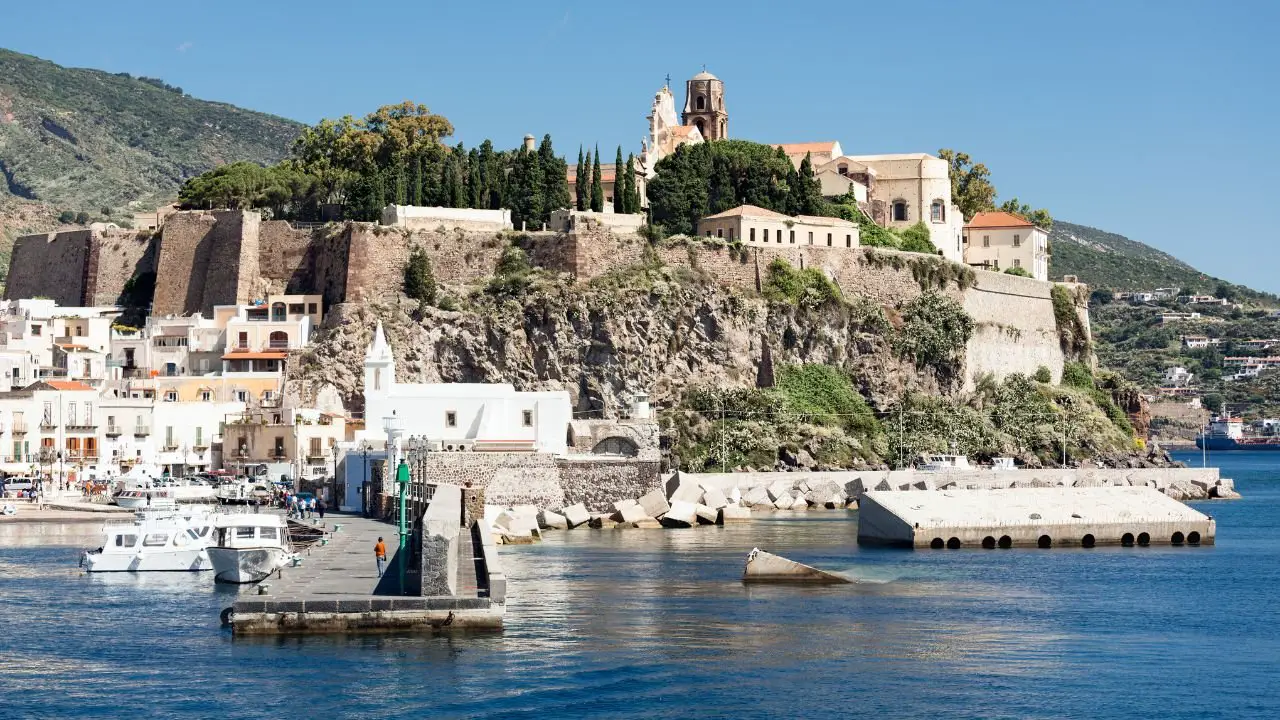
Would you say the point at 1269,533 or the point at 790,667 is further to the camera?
the point at 1269,533

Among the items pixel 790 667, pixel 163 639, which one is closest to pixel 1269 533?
pixel 790 667

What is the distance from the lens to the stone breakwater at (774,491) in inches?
1892

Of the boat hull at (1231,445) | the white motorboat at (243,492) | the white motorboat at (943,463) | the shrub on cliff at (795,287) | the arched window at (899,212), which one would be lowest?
the white motorboat at (243,492)

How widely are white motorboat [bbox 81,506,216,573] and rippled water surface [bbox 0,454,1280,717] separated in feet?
2.34

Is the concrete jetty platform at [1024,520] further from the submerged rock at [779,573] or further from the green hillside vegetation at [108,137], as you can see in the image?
the green hillside vegetation at [108,137]

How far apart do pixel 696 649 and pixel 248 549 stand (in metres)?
10.9

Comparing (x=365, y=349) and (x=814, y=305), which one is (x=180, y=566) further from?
(x=814, y=305)

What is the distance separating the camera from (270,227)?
236 ft

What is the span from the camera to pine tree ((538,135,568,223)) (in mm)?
72812

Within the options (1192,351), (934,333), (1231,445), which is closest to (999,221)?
(934,333)

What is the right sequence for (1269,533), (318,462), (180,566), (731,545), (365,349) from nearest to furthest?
(180,566) → (731,545) → (1269,533) → (318,462) → (365,349)

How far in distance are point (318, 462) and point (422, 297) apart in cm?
1219

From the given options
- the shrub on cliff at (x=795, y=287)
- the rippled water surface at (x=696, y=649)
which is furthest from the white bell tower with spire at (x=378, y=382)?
the shrub on cliff at (x=795, y=287)

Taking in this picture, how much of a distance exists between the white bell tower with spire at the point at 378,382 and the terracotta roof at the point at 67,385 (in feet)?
36.5
